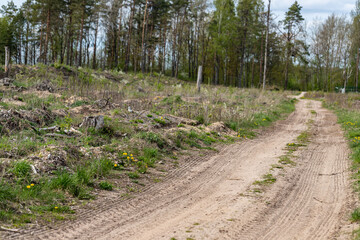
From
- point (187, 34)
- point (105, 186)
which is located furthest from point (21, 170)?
point (187, 34)

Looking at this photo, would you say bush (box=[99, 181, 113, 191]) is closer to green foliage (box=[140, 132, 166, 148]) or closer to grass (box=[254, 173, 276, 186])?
green foliage (box=[140, 132, 166, 148])

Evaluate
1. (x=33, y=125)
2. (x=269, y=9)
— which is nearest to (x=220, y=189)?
(x=33, y=125)

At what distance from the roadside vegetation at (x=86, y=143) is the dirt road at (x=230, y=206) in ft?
1.73

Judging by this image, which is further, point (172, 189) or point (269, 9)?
point (269, 9)

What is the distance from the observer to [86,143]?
7.62 meters

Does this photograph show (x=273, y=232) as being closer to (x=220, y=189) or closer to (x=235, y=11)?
(x=220, y=189)

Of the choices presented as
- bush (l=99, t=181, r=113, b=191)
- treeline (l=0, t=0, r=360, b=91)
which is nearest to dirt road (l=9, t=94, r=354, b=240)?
bush (l=99, t=181, r=113, b=191)

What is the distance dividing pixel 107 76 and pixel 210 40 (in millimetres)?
26068

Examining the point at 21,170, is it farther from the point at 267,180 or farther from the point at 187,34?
the point at 187,34

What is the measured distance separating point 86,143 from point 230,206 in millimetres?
4169

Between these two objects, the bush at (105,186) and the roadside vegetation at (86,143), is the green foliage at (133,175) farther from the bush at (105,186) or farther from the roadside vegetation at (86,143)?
the bush at (105,186)

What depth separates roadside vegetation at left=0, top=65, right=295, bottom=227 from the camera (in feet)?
16.5

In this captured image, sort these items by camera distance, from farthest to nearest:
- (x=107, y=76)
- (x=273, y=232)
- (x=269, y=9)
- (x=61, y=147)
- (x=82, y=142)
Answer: (x=269, y=9)
(x=107, y=76)
(x=82, y=142)
(x=61, y=147)
(x=273, y=232)

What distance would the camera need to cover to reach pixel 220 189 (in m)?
6.23
